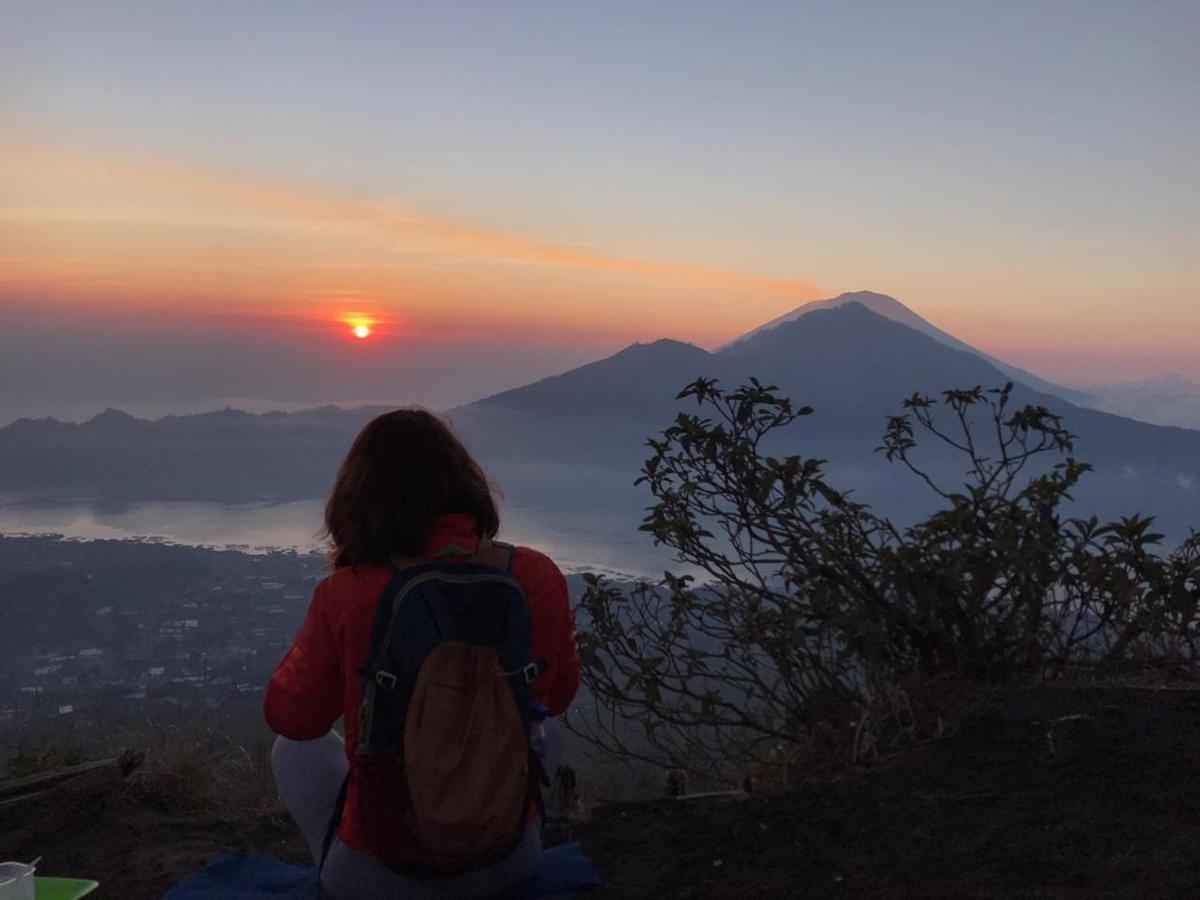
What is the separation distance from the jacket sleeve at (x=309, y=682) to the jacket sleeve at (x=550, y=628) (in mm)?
475

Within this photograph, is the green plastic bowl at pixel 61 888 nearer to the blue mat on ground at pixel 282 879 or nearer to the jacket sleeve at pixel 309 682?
the blue mat on ground at pixel 282 879

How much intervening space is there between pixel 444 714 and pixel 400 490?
1.78ft

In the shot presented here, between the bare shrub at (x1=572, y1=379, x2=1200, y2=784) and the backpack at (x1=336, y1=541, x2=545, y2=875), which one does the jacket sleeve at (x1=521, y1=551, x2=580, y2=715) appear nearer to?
the backpack at (x1=336, y1=541, x2=545, y2=875)

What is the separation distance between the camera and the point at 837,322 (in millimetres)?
38250

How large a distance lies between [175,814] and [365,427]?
2367 mm

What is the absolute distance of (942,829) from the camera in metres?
3.03

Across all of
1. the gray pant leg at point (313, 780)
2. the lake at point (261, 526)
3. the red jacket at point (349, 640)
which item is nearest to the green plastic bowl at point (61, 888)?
the gray pant leg at point (313, 780)

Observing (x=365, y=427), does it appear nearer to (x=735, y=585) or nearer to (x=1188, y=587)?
(x=735, y=585)

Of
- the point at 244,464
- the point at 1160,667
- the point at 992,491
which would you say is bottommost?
the point at 244,464

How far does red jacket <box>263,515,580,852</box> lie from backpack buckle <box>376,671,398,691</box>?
0.09m

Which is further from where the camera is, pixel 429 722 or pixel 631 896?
pixel 631 896

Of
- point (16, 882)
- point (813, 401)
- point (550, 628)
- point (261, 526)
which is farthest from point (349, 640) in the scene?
point (261, 526)

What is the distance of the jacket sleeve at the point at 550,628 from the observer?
2592mm

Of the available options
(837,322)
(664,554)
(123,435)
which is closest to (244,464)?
(123,435)
